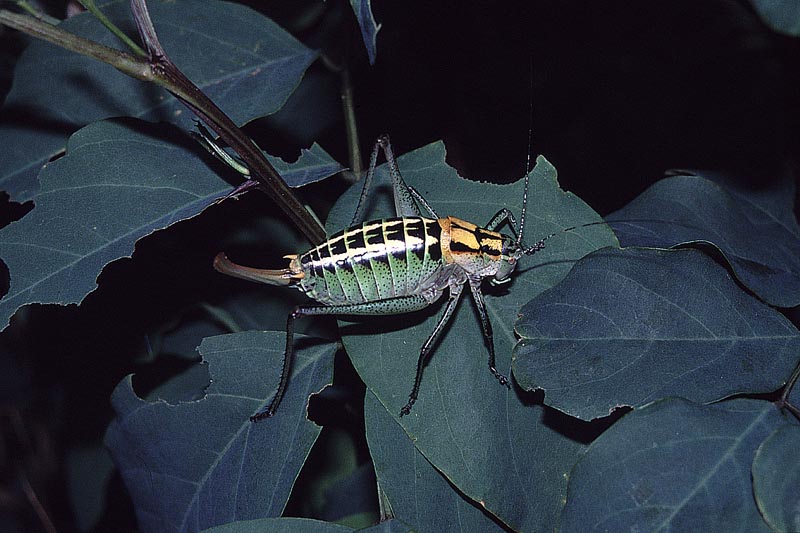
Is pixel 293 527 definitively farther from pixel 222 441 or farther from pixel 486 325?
pixel 486 325

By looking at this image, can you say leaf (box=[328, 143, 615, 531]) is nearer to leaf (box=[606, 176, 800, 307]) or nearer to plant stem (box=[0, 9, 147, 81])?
leaf (box=[606, 176, 800, 307])

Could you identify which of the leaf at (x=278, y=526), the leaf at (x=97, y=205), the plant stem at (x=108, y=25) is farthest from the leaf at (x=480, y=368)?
the plant stem at (x=108, y=25)

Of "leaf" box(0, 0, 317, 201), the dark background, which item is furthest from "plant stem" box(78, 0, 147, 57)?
the dark background

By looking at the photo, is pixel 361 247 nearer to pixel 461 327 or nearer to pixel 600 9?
pixel 461 327

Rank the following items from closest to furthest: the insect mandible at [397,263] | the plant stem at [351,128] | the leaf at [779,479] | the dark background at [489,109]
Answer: the leaf at [779,479] < the insect mandible at [397,263] < the plant stem at [351,128] < the dark background at [489,109]

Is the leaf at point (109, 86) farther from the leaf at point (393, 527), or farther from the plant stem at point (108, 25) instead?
the leaf at point (393, 527)

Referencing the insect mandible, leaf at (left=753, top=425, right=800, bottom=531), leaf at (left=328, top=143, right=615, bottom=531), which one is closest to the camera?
leaf at (left=753, top=425, right=800, bottom=531)

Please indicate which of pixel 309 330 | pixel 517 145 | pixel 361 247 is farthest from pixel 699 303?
pixel 309 330
